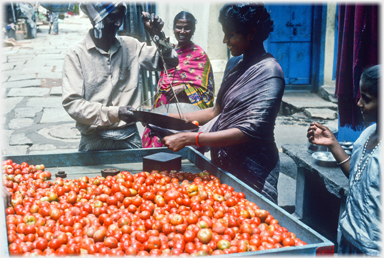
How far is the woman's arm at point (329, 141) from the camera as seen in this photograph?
223cm

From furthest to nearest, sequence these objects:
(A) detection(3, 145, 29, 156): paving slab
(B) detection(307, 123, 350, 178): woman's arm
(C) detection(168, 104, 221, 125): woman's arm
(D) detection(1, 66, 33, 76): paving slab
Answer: (D) detection(1, 66, 33, 76): paving slab, (A) detection(3, 145, 29, 156): paving slab, (C) detection(168, 104, 221, 125): woman's arm, (B) detection(307, 123, 350, 178): woman's arm

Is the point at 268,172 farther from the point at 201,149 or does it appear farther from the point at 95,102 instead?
the point at 95,102

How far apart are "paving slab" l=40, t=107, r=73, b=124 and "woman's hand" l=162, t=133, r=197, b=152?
593 cm

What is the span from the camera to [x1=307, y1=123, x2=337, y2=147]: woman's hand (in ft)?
7.50

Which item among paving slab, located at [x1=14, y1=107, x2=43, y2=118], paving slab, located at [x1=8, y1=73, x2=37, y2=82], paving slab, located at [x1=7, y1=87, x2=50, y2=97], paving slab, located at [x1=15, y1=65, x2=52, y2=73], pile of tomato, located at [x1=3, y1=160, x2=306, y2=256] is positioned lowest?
paving slab, located at [x1=14, y1=107, x2=43, y2=118]

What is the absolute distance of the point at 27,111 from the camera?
27.5 ft

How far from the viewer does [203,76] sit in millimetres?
4531

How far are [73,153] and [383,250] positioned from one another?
2241mm

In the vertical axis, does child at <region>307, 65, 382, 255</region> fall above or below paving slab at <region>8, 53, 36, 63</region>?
above

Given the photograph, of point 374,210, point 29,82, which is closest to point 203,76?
point 374,210

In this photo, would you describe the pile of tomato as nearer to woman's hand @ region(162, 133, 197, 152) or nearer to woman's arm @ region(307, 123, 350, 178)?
woman's hand @ region(162, 133, 197, 152)

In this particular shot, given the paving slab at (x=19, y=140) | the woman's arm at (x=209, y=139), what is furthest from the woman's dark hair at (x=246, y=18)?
the paving slab at (x=19, y=140)

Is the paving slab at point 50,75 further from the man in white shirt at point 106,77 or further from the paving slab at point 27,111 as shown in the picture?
the man in white shirt at point 106,77

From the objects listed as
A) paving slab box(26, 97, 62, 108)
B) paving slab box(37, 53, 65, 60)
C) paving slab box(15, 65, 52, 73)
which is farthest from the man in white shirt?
paving slab box(37, 53, 65, 60)
